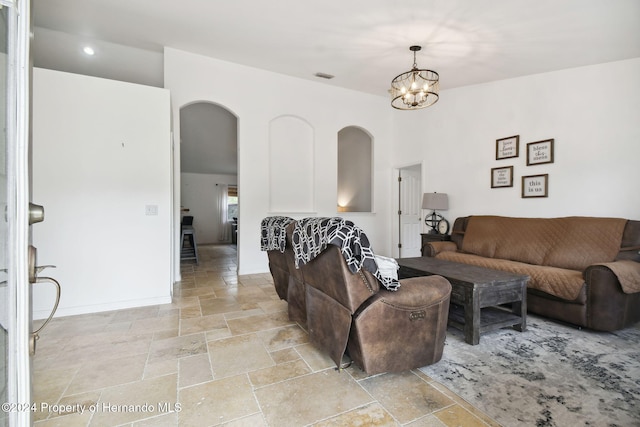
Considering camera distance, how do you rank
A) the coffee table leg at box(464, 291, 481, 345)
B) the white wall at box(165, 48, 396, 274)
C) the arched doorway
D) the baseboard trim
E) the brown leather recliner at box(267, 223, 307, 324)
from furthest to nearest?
the arched doorway
the white wall at box(165, 48, 396, 274)
the baseboard trim
the brown leather recliner at box(267, 223, 307, 324)
the coffee table leg at box(464, 291, 481, 345)

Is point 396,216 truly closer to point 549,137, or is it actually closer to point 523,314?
point 549,137

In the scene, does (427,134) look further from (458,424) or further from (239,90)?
(458,424)

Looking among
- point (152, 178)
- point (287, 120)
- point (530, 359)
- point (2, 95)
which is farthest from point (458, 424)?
point (287, 120)

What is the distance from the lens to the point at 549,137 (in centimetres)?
379

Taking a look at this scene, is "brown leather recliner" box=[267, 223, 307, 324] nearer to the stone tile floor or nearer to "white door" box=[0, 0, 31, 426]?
the stone tile floor

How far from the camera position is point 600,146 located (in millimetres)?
3365

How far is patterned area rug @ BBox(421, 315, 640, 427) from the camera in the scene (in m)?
1.51

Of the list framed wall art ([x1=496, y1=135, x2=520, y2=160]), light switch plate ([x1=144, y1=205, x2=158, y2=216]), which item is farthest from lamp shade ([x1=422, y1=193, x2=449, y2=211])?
light switch plate ([x1=144, y1=205, x2=158, y2=216])

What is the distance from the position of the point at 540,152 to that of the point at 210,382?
4584 millimetres

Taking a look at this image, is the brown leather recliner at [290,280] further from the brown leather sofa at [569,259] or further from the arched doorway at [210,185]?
the arched doorway at [210,185]

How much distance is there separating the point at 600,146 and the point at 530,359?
2.85m

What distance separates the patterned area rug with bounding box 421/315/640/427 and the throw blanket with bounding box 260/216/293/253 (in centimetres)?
146

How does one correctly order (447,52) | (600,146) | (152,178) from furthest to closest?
(447,52) < (600,146) < (152,178)

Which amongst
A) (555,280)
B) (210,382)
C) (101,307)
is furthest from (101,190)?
(555,280)
